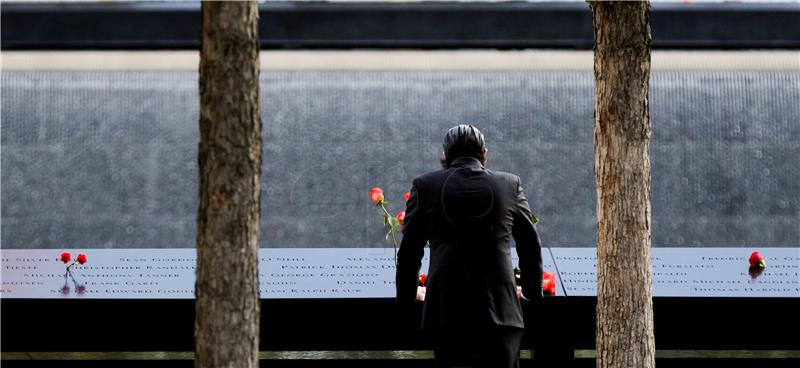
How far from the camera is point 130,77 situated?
7000 mm

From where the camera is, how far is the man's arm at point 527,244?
265 centimetres

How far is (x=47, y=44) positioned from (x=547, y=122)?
3.62 meters

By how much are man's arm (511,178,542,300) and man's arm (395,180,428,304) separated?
0.85ft

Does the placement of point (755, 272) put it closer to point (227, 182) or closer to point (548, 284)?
point (548, 284)

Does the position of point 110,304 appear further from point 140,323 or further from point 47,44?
point 47,44

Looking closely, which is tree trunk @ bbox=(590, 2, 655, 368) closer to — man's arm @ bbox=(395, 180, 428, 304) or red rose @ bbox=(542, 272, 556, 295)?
red rose @ bbox=(542, 272, 556, 295)

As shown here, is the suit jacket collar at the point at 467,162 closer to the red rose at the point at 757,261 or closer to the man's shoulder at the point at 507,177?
the man's shoulder at the point at 507,177

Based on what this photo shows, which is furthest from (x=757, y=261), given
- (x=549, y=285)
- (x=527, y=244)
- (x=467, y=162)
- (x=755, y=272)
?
(x=467, y=162)

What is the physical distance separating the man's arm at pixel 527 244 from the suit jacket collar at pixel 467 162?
124 mm

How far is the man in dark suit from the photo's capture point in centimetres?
257

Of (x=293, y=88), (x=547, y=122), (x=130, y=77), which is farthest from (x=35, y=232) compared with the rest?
(x=547, y=122)

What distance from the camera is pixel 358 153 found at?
6.90 m

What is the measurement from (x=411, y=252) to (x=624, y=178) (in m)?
0.84

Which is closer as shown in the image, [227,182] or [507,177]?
[227,182]
